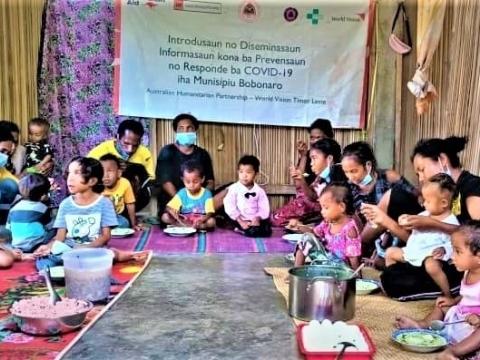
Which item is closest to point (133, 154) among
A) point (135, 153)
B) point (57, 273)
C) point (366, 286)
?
point (135, 153)

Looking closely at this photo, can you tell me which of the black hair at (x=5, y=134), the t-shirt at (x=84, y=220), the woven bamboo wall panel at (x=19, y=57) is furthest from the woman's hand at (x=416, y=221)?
the woven bamboo wall panel at (x=19, y=57)

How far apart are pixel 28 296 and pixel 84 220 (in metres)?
0.84

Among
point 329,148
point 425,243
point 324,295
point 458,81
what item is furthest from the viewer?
point 329,148

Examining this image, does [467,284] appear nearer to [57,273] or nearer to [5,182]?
[57,273]

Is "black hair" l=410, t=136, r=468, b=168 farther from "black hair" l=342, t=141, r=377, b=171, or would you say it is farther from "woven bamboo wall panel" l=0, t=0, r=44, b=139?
"woven bamboo wall panel" l=0, t=0, r=44, b=139

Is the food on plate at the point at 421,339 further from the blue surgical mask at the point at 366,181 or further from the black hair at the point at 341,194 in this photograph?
the blue surgical mask at the point at 366,181

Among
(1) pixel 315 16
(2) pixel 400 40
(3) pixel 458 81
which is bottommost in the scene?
(3) pixel 458 81

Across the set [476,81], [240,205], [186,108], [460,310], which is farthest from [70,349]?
[186,108]

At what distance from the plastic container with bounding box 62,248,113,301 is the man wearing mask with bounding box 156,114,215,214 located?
7.72ft

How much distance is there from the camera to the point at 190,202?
17.2 feet

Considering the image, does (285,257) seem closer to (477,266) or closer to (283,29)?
(477,266)

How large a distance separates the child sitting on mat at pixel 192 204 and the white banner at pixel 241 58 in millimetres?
923

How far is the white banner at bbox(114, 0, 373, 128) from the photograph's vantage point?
576cm

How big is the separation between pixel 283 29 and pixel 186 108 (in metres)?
1.16
